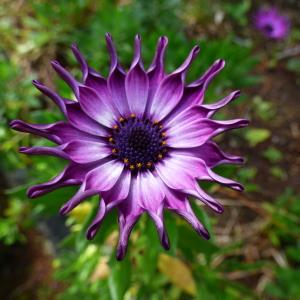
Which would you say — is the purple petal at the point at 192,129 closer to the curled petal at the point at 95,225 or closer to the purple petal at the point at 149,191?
the purple petal at the point at 149,191

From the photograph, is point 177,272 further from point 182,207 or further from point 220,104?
point 220,104

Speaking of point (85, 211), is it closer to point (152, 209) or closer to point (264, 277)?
point (152, 209)

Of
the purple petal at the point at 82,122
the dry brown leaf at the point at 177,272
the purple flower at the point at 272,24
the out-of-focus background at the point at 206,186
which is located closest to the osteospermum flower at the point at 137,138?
the purple petal at the point at 82,122

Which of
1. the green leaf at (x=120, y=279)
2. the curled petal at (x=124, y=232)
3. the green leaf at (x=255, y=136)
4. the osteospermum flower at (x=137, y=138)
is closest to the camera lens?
the curled petal at (x=124, y=232)

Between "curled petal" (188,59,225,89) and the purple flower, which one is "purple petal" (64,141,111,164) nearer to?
"curled petal" (188,59,225,89)

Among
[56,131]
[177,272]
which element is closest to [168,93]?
[56,131]

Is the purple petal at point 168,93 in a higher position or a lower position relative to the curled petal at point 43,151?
higher

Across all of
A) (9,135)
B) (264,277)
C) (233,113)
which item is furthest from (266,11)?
(9,135)

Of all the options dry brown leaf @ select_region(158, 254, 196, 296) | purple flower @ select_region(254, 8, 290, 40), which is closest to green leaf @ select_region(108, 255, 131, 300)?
dry brown leaf @ select_region(158, 254, 196, 296)
